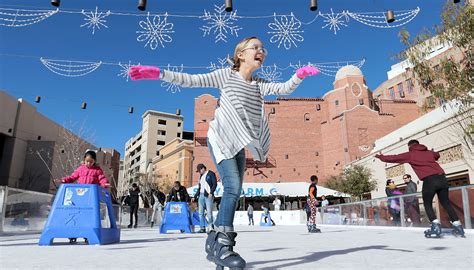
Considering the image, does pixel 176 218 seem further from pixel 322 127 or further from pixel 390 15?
pixel 322 127

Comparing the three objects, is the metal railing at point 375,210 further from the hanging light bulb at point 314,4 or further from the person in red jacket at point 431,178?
the hanging light bulb at point 314,4

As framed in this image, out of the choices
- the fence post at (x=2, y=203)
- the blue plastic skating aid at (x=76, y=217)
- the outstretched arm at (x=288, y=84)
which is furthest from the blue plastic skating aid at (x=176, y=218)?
the outstretched arm at (x=288, y=84)

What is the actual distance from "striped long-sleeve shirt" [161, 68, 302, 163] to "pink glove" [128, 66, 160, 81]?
2.8 inches

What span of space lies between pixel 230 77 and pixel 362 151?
44.8 m

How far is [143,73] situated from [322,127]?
50946 mm

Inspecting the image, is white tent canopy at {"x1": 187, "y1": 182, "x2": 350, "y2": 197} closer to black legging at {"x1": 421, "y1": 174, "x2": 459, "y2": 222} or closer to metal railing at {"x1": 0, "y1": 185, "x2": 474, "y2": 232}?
metal railing at {"x1": 0, "y1": 185, "x2": 474, "y2": 232}

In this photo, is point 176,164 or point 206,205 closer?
point 206,205

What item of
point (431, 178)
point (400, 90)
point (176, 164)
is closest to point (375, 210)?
point (431, 178)

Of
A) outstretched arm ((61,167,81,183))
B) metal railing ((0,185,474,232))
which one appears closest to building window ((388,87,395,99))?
metal railing ((0,185,474,232))

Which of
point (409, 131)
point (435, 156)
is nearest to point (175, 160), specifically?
point (409, 131)

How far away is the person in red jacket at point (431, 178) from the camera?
5468 millimetres

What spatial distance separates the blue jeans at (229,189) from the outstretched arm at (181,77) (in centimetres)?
66

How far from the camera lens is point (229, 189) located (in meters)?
2.53

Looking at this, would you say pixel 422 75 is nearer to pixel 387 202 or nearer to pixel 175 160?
pixel 387 202
